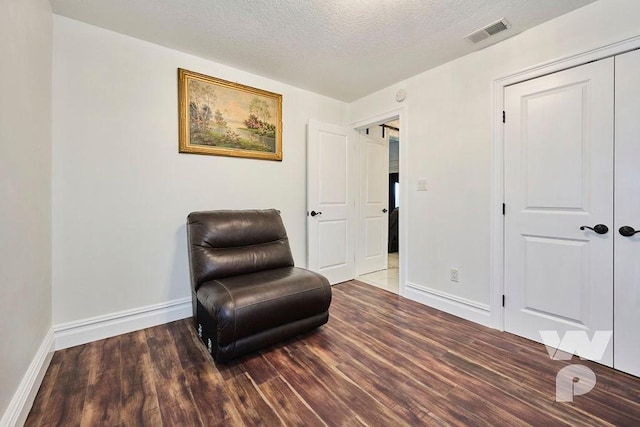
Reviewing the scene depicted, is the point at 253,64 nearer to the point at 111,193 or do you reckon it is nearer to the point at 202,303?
the point at 111,193

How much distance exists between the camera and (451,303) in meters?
2.62

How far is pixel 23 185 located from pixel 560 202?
3.40 metres

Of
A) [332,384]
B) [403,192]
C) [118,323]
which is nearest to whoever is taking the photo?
[332,384]

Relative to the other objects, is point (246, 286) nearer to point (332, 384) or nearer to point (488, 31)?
point (332, 384)

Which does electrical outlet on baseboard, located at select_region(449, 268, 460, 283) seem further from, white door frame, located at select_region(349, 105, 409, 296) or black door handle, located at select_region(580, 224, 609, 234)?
black door handle, located at select_region(580, 224, 609, 234)

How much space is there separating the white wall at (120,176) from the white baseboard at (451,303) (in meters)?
2.17

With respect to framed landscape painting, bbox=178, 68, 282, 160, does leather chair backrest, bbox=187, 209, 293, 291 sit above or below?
below

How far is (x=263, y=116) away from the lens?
3.01 meters

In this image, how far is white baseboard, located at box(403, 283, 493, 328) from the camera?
7.84 ft

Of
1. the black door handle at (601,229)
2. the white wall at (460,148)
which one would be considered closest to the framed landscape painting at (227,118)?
the white wall at (460,148)

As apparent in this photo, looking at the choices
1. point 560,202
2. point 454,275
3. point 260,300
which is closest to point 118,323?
point 260,300

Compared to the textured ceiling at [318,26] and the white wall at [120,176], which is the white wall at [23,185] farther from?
the textured ceiling at [318,26]

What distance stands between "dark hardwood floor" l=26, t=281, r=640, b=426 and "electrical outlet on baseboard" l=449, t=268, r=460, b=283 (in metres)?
0.49

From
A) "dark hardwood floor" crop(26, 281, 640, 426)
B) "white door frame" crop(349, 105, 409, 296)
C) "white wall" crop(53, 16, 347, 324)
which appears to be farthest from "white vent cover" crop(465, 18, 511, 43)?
"dark hardwood floor" crop(26, 281, 640, 426)
